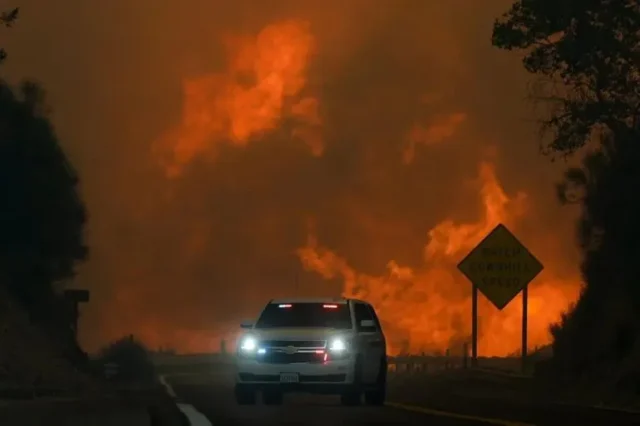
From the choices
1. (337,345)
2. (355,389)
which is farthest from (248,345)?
(355,389)

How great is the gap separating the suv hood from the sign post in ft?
44.6

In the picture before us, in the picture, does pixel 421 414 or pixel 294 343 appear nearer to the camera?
pixel 421 414

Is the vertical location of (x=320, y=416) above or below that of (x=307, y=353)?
below

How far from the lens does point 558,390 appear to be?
37.9 meters

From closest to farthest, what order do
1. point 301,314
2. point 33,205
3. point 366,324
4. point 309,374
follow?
point 309,374, point 366,324, point 301,314, point 33,205

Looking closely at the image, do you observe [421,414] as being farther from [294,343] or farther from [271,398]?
[271,398]

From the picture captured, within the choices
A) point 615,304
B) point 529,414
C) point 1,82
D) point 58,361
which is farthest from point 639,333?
point 1,82

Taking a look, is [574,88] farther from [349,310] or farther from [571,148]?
[349,310]

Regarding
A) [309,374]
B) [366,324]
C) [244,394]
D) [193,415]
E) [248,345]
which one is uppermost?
[366,324]

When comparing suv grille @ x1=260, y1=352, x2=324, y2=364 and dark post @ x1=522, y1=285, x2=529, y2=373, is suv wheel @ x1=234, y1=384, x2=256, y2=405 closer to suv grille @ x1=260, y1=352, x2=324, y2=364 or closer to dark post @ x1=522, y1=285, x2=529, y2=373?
suv grille @ x1=260, y1=352, x2=324, y2=364

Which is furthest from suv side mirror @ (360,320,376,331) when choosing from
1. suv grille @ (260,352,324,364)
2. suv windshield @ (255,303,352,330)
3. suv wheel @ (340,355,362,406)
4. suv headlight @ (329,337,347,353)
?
suv grille @ (260,352,324,364)

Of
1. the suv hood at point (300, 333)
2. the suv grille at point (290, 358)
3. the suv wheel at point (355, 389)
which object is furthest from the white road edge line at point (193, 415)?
the suv wheel at point (355, 389)

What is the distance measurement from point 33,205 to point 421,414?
35.5 meters

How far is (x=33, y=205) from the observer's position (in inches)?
2370
